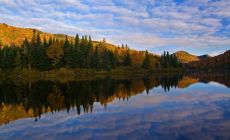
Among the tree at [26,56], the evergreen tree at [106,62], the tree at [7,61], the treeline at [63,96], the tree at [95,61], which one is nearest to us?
the treeline at [63,96]

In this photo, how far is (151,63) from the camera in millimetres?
193125

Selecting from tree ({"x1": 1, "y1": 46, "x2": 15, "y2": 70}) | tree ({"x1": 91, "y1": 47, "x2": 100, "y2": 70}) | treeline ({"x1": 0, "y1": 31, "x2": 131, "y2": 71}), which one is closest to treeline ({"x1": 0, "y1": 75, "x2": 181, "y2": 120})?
treeline ({"x1": 0, "y1": 31, "x2": 131, "y2": 71})

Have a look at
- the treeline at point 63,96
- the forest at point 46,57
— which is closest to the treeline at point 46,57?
the forest at point 46,57

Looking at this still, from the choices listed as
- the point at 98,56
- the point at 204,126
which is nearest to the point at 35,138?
the point at 204,126

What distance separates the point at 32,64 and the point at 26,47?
767 centimetres

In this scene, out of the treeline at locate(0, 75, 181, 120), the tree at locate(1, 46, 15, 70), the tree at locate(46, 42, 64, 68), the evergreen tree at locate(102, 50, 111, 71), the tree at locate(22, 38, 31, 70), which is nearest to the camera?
the treeline at locate(0, 75, 181, 120)

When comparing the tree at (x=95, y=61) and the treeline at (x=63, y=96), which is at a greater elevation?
the tree at (x=95, y=61)

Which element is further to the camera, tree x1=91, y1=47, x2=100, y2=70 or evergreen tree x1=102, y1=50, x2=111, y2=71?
evergreen tree x1=102, y1=50, x2=111, y2=71

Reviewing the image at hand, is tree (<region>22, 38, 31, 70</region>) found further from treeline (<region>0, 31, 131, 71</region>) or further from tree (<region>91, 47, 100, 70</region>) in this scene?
tree (<region>91, 47, 100, 70</region>)

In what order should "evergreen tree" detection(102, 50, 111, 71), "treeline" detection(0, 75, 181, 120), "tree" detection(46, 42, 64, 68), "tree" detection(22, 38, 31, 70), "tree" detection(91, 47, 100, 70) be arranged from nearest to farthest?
"treeline" detection(0, 75, 181, 120), "tree" detection(22, 38, 31, 70), "tree" detection(46, 42, 64, 68), "tree" detection(91, 47, 100, 70), "evergreen tree" detection(102, 50, 111, 71)

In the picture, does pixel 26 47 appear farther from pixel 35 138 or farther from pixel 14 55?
pixel 35 138

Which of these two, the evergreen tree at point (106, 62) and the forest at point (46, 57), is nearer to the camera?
the forest at point (46, 57)

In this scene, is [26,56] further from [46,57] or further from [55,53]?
[55,53]

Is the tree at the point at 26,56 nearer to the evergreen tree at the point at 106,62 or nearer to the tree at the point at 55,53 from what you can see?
the tree at the point at 55,53
